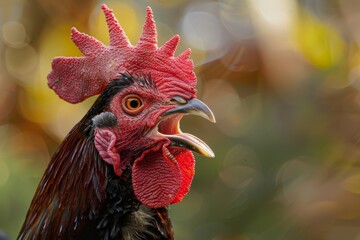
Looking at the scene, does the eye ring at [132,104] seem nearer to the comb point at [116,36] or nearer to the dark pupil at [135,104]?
the dark pupil at [135,104]

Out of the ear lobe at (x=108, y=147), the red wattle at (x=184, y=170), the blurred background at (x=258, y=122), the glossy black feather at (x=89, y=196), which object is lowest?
the glossy black feather at (x=89, y=196)

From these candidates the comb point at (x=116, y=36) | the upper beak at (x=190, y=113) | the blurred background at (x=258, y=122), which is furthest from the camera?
the blurred background at (x=258, y=122)

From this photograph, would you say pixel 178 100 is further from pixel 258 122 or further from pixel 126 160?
pixel 258 122

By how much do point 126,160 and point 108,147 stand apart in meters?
0.09

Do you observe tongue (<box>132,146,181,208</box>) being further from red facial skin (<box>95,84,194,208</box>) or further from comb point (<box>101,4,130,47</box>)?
comb point (<box>101,4,130,47</box>)

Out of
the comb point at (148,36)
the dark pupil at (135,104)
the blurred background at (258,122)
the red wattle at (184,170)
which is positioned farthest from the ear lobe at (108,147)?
the blurred background at (258,122)

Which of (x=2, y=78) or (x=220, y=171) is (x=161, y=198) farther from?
(x=2, y=78)

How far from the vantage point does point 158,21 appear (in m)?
6.39

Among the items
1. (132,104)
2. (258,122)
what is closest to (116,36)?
(132,104)

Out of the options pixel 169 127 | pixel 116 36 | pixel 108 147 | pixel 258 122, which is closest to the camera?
pixel 108 147

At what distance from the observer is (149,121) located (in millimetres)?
2146

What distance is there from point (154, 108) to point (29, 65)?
448 cm

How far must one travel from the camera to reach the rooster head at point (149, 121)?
2.15 meters

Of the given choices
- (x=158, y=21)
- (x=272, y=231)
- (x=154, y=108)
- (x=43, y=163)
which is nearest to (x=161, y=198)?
(x=154, y=108)
